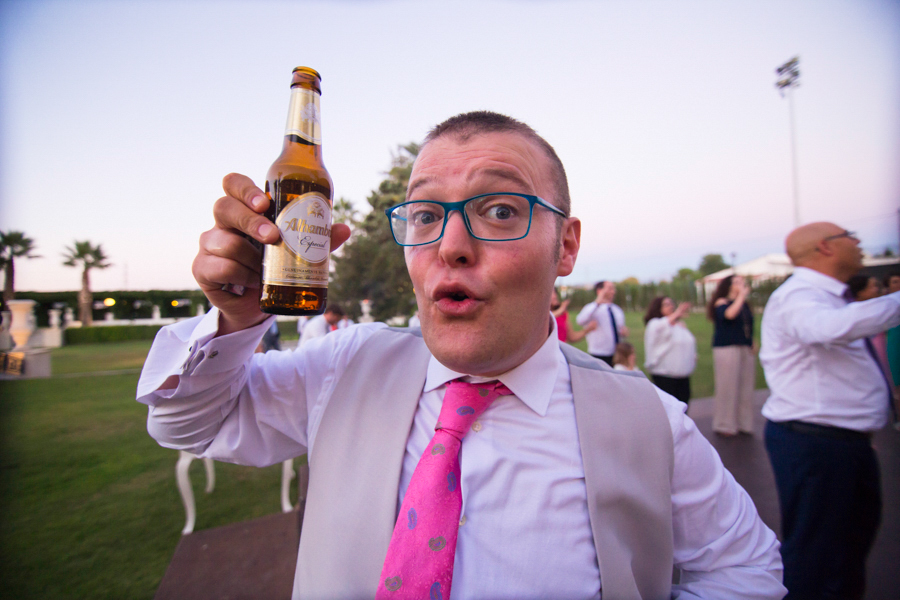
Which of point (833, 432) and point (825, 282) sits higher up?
point (825, 282)

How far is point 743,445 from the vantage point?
17.6 feet

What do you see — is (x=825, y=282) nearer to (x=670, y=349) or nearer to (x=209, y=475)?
(x=670, y=349)

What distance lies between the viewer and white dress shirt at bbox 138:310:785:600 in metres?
1.08

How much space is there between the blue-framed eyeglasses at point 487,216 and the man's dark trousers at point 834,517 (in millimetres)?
2423

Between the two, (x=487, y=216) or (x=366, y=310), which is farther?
(x=366, y=310)

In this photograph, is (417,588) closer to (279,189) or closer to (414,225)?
(414,225)

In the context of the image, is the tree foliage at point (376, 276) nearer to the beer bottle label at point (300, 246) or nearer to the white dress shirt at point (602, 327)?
the white dress shirt at point (602, 327)

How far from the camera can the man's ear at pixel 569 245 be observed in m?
1.44

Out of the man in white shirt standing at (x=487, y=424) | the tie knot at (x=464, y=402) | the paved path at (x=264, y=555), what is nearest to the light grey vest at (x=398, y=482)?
Answer: the man in white shirt standing at (x=487, y=424)

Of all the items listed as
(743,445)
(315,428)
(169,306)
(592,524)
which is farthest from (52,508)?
(169,306)

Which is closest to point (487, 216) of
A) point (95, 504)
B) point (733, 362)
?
point (95, 504)

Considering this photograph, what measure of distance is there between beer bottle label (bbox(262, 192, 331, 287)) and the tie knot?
542 millimetres

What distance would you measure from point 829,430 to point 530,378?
2244 millimetres

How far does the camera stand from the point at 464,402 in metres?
1.23
